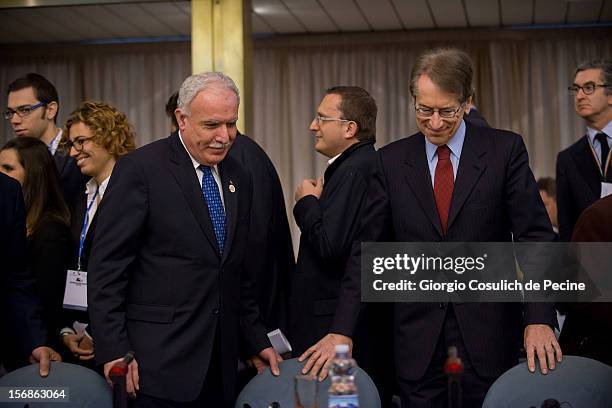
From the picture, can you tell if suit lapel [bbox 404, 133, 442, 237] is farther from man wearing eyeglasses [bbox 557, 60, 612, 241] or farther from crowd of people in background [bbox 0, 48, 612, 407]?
man wearing eyeglasses [bbox 557, 60, 612, 241]

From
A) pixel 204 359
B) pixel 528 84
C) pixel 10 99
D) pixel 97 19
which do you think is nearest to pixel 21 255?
pixel 204 359

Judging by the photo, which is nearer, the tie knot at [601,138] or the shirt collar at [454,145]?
the shirt collar at [454,145]

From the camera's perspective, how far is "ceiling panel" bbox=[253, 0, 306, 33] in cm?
729

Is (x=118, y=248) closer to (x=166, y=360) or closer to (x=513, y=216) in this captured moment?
(x=166, y=360)

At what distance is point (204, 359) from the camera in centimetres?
300

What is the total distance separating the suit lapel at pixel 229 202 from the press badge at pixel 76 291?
93 cm

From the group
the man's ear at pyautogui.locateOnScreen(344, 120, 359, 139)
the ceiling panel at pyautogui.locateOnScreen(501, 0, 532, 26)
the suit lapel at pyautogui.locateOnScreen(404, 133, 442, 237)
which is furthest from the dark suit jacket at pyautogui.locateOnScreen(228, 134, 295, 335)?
the ceiling panel at pyautogui.locateOnScreen(501, 0, 532, 26)

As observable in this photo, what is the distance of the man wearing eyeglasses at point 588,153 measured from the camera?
472 cm

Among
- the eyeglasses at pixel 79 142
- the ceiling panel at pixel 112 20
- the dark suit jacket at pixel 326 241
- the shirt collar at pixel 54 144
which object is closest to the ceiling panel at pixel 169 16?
the ceiling panel at pixel 112 20

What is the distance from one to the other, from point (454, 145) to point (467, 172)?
12cm

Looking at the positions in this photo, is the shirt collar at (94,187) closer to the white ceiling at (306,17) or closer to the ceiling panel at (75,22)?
the white ceiling at (306,17)

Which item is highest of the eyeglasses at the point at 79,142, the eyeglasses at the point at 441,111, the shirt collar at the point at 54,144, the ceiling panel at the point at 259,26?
the ceiling panel at the point at 259,26

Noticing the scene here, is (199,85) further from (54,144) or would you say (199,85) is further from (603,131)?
(603,131)

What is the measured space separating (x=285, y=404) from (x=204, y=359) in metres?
0.31
